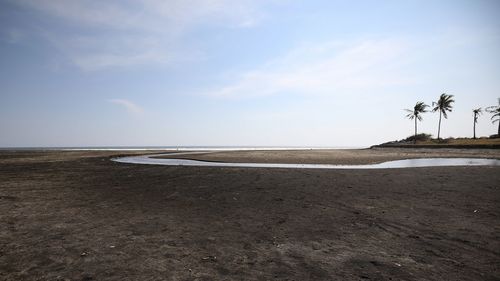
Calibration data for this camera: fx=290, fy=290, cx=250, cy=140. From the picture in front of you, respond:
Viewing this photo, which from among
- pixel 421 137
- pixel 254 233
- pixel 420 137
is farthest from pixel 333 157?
pixel 420 137

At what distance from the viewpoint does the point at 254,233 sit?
7.09m

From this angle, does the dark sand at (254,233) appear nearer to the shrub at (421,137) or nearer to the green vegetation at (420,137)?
the green vegetation at (420,137)

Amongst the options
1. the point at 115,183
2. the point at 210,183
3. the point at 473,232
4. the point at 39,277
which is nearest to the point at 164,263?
the point at 39,277

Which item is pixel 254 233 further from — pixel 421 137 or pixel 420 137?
pixel 420 137

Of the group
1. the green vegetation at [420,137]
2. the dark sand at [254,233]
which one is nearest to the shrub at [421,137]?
the green vegetation at [420,137]

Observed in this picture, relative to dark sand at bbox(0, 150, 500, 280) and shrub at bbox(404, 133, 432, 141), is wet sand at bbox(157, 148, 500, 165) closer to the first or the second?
dark sand at bbox(0, 150, 500, 280)

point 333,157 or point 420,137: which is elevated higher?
point 420,137

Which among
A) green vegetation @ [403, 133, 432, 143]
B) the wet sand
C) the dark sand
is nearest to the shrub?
green vegetation @ [403, 133, 432, 143]

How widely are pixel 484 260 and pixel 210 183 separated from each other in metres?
11.4

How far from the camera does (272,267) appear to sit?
511 cm

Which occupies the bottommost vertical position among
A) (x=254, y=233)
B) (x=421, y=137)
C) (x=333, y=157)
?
(x=254, y=233)

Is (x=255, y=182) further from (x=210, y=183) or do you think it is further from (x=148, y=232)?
(x=148, y=232)

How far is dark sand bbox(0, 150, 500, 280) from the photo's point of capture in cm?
499

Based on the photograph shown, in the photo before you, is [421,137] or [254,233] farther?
[421,137]
